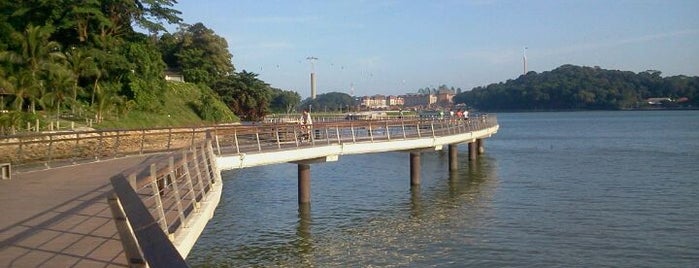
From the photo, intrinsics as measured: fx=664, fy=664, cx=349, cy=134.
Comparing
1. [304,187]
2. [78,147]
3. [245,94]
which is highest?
[245,94]

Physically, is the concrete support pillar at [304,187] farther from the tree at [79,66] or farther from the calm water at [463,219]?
the tree at [79,66]

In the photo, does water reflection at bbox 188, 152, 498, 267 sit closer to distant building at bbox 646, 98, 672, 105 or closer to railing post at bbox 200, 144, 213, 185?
railing post at bbox 200, 144, 213, 185

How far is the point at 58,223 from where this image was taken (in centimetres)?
945

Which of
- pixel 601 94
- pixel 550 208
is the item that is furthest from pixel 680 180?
pixel 601 94

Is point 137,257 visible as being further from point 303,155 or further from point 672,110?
point 672,110

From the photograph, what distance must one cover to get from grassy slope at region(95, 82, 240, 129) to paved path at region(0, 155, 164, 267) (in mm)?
31609

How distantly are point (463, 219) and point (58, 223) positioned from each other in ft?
50.5

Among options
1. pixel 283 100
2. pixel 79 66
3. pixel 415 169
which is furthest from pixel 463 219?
pixel 283 100

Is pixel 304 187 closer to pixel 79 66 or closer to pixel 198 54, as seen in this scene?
pixel 79 66

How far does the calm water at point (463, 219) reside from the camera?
17188 mm

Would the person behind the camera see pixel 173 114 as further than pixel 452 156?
Yes

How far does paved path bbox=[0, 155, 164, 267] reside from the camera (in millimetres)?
7316

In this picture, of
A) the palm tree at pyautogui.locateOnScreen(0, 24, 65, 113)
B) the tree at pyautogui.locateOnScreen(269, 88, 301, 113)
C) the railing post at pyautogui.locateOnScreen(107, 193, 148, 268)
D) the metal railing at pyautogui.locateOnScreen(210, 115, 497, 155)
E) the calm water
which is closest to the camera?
the railing post at pyautogui.locateOnScreen(107, 193, 148, 268)

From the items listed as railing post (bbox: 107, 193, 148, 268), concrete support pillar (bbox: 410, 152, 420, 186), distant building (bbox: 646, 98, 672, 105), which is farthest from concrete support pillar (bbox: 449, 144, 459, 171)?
distant building (bbox: 646, 98, 672, 105)
